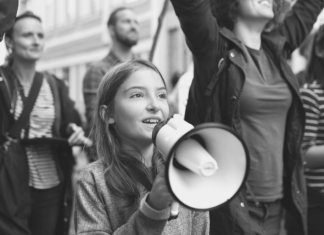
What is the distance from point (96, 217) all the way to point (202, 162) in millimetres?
553

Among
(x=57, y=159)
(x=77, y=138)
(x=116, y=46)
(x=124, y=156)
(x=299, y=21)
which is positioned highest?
(x=299, y=21)

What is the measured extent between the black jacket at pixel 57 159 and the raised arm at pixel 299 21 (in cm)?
162

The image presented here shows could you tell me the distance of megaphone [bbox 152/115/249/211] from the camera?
1.52 metres

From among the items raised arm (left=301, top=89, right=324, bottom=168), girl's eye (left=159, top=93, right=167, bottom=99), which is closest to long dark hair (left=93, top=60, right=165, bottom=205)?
girl's eye (left=159, top=93, right=167, bottom=99)

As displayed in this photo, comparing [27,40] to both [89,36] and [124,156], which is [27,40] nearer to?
[124,156]

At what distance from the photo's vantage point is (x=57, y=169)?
3672 millimetres

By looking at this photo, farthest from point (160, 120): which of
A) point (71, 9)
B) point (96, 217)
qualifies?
point (71, 9)

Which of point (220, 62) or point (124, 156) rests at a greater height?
point (220, 62)

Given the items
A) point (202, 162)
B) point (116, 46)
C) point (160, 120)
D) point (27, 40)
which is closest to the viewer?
point (202, 162)

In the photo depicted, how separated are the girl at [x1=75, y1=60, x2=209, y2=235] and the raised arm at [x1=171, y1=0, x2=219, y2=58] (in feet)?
0.97

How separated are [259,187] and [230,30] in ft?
2.76

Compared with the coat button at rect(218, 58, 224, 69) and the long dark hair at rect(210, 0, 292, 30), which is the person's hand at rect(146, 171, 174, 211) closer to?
the coat button at rect(218, 58, 224, 69)

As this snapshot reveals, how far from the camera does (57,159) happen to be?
3707 millimetres

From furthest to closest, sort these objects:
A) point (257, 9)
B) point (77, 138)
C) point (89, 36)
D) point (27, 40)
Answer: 1. point (89, 36)
2. point (27, 40)
3. point (77, 138)
4. point (257, 9)
